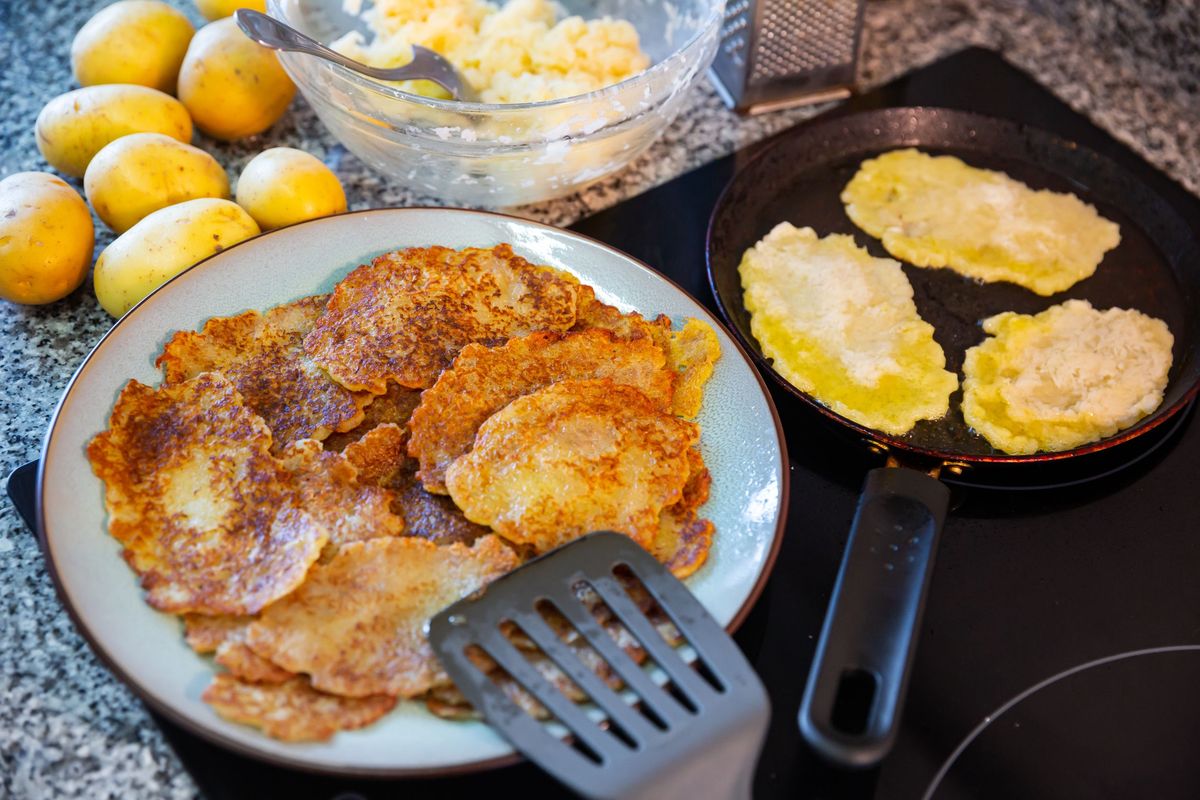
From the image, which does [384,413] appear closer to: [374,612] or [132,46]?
[374,612]

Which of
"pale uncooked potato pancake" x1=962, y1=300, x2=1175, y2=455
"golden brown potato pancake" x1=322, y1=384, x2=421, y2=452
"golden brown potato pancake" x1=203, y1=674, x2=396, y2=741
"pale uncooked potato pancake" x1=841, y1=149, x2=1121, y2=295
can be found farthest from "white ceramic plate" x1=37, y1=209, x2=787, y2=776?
"pale uncooked potato pancake" x1=841, y1=149, x2=1121, y2=295

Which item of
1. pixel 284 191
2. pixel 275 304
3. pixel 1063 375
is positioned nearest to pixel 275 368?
pixel 275 304

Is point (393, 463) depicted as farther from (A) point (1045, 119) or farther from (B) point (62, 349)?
(A) point (1045, 119)

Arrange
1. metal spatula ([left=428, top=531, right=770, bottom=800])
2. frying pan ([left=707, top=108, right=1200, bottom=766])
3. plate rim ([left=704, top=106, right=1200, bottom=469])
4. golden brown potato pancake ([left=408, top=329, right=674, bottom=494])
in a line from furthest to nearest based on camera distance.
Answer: plate rim ([left=704, top=106, right=1200, bottom=469]) → golden brown potato pancake ([left=408, top=329, right=674, bottom=494]) → frying pan ([left=707, top=108, right=1200, bottom=766]) → metal spatula ([left=428, top=531, right=770, bottom=800])

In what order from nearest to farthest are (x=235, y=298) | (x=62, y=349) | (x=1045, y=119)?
1. (x=235, y=298)
2. (x=62, y=349)
3. (x=1045, y=119)

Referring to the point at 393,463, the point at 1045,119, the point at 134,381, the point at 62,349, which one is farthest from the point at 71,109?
the point at 1045,119

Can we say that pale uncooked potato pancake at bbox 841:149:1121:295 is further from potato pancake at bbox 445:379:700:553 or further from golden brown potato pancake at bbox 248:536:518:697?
golden brown potato pancake at bbox 248:536:518:697

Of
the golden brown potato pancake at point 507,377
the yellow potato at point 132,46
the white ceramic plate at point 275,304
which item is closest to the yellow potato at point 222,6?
the yellow potato at point 132,46
